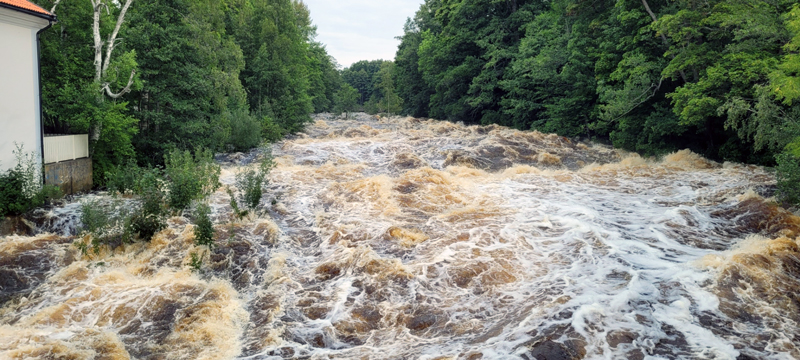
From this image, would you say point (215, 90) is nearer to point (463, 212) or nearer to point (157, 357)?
point (463, 212)

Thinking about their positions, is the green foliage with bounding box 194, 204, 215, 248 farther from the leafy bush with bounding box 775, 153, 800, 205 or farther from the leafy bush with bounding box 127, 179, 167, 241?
the leafy bush with bounding box 775, 153, 800, 205

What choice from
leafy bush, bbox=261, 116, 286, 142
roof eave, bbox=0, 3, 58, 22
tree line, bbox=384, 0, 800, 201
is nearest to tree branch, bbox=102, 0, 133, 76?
roof eave, bbox=0, 3, 58, 22

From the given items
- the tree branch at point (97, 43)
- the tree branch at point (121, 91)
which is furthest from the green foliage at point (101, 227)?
the tree branch at point (97, 43)

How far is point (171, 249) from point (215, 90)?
429 inches

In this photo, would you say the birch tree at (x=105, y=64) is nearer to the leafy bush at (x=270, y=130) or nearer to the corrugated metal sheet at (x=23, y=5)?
the corrugated metal sheet at (x=23, y=5)

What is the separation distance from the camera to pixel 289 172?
19.5m

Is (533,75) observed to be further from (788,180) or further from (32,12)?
(32,12)

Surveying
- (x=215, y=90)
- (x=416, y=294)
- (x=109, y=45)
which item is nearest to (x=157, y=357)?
(x=416, y=294)

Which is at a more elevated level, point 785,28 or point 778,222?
point 785,28

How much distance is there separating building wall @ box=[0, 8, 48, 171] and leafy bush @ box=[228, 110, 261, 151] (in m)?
11.1

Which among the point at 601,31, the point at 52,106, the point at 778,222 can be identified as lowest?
the point at 778,222

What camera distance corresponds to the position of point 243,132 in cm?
2456

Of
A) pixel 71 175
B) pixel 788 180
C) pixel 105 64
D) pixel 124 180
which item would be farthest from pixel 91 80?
pixel 788 180

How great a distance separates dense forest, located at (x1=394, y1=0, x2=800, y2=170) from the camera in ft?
48.6
